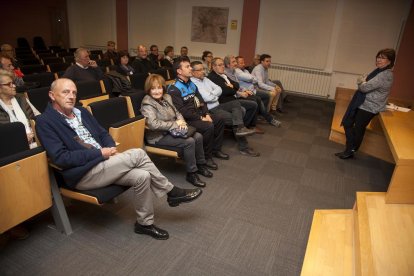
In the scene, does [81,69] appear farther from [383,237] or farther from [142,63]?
[383,237]

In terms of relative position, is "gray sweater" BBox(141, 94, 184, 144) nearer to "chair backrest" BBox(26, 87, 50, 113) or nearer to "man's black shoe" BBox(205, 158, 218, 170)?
"man's black shoe" BBox(205, 158, 218, 170)

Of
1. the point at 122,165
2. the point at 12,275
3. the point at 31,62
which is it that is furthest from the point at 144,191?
the point at 31,62

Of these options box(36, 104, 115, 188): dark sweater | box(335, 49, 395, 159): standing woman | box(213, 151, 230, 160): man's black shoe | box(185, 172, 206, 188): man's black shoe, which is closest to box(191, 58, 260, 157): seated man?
box(213, 151, 230, 160): man's black shoe

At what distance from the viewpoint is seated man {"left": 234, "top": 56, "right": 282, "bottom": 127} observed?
492cm

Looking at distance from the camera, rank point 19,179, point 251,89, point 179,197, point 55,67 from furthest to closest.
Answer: point 55,67
point 251,89
point 179,197
point 19,179

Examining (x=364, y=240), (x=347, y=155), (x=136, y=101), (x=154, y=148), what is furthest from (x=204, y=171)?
(x=347, y=155)

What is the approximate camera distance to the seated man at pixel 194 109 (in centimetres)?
324

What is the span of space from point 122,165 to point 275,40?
265 inches

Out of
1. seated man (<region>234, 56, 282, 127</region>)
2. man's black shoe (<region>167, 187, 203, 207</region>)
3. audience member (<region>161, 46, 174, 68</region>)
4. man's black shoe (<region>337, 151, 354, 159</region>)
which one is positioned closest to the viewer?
man's black shoe (<region>167, 187, 203, 207</region>)

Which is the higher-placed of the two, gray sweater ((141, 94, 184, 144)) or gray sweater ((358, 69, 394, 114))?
gray sweater ((358, 69, 394, 114))

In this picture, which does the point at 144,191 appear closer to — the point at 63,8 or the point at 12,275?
the point at 12,275

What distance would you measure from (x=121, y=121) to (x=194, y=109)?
1062mm

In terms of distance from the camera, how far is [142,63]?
5824 millimetres

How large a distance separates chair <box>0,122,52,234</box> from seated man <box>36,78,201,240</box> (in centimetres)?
11
